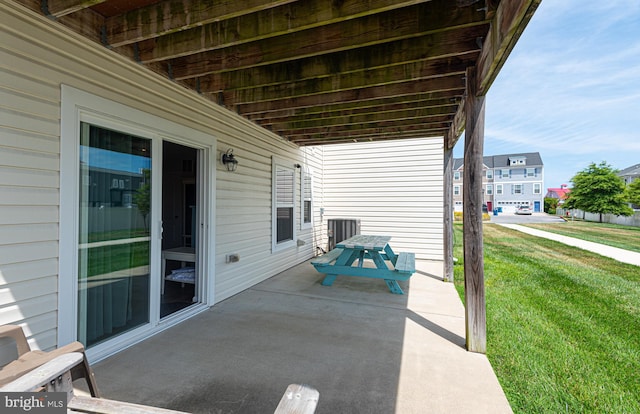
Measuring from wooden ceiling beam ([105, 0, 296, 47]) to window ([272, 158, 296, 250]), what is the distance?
311 centimetres

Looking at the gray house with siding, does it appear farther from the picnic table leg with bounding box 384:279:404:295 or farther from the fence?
the fence

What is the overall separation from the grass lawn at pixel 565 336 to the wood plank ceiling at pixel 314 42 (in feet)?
7.98

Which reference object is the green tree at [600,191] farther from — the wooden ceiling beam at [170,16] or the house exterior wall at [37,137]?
the house exterior wall at [37,137]

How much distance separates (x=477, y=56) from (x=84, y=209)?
3.67 meters

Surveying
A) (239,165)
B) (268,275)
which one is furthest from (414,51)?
(268,275)

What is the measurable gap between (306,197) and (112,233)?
15.1 feet

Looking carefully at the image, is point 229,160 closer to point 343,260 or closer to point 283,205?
point 283,205

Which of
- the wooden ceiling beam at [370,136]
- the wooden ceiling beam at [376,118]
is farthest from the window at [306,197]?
the wooden ceiling beam at [376,118]

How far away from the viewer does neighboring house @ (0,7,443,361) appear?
1.97m

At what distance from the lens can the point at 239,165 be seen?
434 cm

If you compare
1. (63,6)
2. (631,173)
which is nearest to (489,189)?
A: (631,173)

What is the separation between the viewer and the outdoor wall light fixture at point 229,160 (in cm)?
397

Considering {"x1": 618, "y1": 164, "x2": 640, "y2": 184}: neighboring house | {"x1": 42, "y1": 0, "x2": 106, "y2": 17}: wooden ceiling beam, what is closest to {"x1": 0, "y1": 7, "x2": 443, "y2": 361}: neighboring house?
{"x1": 42, "y1": 0, "x2": 106, "y2": 17}: wooden ceiling beam

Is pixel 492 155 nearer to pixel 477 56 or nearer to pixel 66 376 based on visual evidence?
pixel 477 56
